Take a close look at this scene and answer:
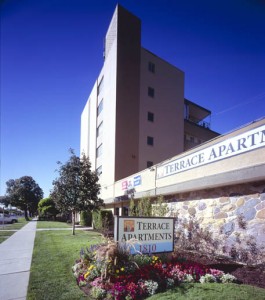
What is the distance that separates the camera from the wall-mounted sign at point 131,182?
17.3 metres

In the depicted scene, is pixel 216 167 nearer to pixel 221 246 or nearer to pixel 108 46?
pixel 221 246

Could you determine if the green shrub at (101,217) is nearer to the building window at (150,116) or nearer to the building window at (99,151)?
the building window at (99,151)

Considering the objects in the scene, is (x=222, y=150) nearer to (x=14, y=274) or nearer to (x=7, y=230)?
(x=14, y=274)

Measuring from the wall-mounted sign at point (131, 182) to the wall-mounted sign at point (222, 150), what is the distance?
4.59 m

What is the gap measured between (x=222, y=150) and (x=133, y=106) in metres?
17.9

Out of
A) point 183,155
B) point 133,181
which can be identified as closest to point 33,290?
point 183,155

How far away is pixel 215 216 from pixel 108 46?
25276 millimetres

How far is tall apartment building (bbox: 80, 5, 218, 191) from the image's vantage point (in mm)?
25281

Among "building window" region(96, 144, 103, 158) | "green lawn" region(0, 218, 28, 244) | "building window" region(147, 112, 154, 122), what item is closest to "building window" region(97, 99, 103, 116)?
"building window" region(96, 144, 103, 158)

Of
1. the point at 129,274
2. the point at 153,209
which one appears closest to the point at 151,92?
the point at 153,209

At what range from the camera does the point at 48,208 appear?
48.5 meters

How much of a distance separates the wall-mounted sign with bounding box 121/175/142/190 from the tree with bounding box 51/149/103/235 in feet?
7.55

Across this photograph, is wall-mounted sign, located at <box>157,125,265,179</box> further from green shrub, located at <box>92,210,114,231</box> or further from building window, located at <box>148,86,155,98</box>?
building window, located at <box>148,86,155,98</box>

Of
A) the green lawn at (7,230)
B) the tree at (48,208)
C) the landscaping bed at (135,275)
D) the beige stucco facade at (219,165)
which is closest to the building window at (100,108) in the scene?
the green lawn at (7,230)
